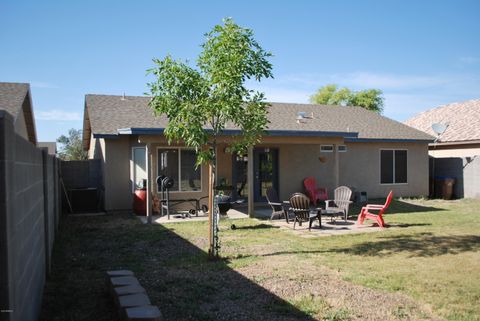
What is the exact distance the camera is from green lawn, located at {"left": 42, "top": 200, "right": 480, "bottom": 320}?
521cm

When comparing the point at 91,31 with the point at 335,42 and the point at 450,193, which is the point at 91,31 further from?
the point at 450,193

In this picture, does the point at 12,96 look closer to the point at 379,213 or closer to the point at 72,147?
the point at 379,213

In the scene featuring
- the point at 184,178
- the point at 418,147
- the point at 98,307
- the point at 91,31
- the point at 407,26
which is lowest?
the point at 98,307

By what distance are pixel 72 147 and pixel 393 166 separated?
25.0 m

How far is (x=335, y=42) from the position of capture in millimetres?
16859

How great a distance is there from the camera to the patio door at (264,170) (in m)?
16.8

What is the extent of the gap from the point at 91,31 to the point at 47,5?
1.49m

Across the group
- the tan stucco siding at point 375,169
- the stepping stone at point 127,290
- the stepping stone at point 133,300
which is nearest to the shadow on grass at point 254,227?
the stepping stone at point 127,290

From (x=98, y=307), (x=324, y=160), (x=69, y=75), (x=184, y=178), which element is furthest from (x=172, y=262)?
(x=69, y=75)

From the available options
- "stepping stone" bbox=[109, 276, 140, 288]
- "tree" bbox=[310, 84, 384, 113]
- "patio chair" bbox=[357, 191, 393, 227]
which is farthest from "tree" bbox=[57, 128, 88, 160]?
"tree" bbox=[310, 84, 384, 113]

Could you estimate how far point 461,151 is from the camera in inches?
800

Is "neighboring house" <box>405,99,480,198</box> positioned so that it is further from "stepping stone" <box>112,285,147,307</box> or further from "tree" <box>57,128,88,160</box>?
"tree" <box>57,128,88,160</box>

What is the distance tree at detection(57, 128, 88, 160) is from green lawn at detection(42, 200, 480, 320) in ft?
64.2

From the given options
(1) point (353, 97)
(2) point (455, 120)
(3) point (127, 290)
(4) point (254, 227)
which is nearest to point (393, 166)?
(2) point (455, 120)
